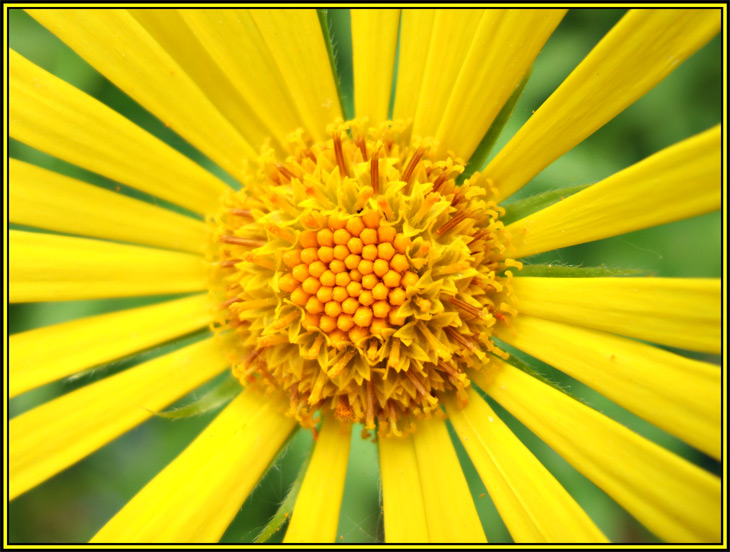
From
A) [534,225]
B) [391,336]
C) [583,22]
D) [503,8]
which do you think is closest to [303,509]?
[391,336]

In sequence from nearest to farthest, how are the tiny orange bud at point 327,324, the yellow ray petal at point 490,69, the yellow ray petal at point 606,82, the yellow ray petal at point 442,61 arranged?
1. the yellow ray petal at point 606,82
2. the yellow ray petal at point 490,69
3. the yellow ray petal at point 442,61
4. the tiny orange bud at point 327,324

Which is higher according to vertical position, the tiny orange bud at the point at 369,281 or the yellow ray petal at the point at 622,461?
the tiny orange bud at the point at 369,281

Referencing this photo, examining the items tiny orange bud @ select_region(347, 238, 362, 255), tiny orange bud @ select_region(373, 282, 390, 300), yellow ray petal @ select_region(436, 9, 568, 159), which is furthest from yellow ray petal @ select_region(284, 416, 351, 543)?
yellow ray petal @ select_region(436, 9, 568, 159)

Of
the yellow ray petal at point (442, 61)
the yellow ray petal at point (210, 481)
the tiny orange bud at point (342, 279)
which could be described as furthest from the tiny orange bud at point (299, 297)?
the yellow ray petal at point (442, 61)

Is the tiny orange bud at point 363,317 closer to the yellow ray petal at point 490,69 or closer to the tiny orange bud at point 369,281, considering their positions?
the tiny orange bud at point 369,281

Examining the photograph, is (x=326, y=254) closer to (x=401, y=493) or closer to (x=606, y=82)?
(x=401, y=493)

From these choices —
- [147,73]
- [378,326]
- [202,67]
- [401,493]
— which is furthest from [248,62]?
[401,493]

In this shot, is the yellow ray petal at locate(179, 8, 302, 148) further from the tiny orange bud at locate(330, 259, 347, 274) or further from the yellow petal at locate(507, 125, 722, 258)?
the yellow petal at locate(507, 125, 722, 258)
